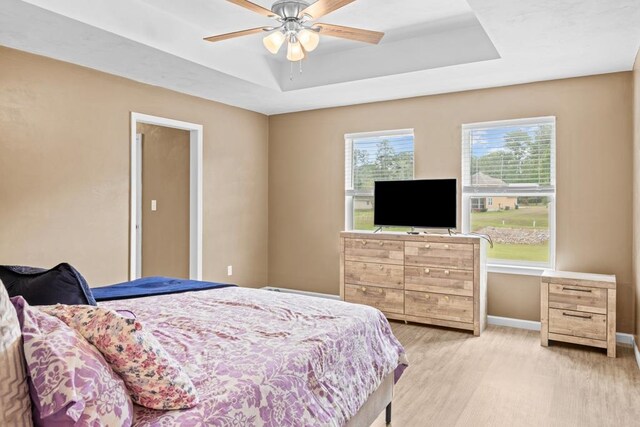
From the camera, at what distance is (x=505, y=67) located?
3791mm

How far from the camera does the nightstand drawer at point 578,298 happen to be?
11.7ft

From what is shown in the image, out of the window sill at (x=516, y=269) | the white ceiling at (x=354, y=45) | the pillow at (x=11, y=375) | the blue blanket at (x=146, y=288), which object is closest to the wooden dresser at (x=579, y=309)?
the window sill at (x=516, y=269)

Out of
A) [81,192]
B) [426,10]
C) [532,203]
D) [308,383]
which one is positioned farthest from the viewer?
[532,203]

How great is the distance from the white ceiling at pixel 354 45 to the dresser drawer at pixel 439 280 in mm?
1914

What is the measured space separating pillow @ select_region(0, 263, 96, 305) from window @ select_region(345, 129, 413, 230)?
391 cm

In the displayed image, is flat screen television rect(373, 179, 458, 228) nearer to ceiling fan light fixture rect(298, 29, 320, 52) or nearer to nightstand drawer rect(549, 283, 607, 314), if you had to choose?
nightstand drawer rect(549, 283, 607, 314)

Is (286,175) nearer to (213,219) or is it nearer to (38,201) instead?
(213,219)

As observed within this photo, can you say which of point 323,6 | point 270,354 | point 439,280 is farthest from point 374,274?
point 270,354

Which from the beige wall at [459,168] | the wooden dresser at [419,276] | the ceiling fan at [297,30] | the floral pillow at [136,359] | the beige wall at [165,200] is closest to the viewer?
the floral pillow at [136,359]

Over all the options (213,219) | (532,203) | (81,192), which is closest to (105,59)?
(81,192)

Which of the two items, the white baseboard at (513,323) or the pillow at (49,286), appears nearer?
the pillow at (49,286)

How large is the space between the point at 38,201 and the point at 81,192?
1.20 ft

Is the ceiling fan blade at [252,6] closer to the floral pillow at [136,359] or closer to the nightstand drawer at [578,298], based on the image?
the floral pillow at [136,359]

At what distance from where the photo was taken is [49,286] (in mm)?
1652
